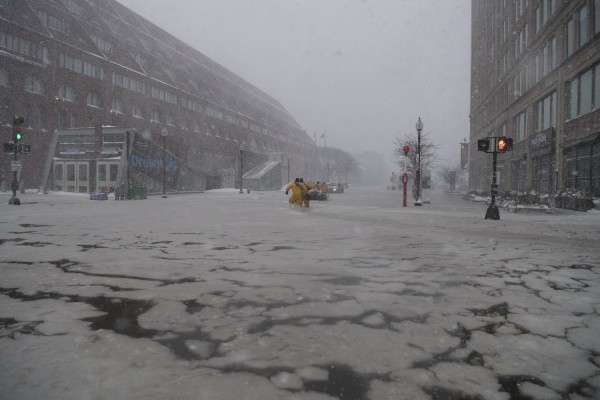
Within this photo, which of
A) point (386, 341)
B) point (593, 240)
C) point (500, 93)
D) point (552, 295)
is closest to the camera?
point (386, 341)

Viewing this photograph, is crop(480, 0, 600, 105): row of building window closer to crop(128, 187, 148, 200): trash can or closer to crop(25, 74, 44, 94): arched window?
crop(128, 187, 148, 200): trash can

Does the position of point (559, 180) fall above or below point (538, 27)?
below

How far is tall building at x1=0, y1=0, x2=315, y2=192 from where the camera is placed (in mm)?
35875

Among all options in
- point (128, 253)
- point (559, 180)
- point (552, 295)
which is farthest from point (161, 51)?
point (552, 295)

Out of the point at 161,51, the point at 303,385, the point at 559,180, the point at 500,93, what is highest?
the point at 161,51

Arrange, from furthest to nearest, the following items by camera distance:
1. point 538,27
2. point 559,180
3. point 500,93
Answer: point 500,93
point 538,27
point 559,180

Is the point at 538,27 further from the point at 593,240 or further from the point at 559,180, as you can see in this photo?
the point at 593,240

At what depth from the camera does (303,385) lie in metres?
2.48

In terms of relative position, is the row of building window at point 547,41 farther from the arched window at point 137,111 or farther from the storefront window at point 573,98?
the arched window at point 137,111

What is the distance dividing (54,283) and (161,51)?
65.8 m

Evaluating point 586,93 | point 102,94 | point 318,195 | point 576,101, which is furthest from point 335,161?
point 586,93

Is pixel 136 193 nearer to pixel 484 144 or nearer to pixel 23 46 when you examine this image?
pixel 23 46

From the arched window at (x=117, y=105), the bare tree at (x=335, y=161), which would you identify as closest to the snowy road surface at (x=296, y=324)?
the arched window at (x=117, y=105)

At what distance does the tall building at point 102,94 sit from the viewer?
3588cm
